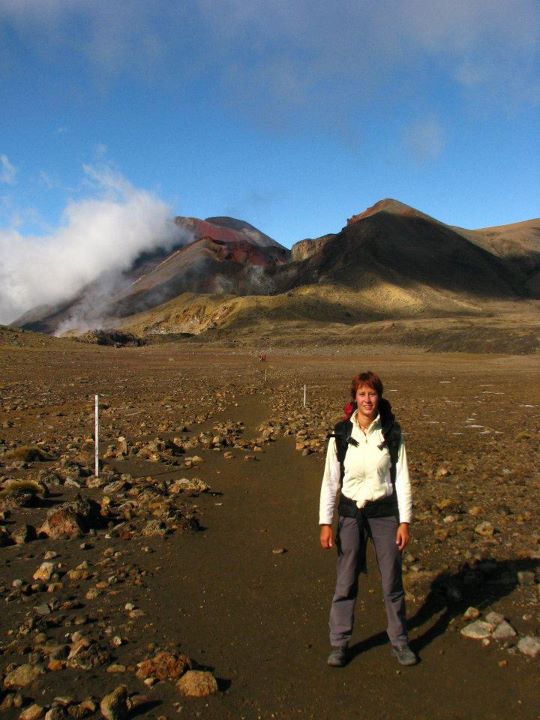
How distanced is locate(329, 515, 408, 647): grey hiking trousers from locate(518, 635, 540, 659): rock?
0.83 meters

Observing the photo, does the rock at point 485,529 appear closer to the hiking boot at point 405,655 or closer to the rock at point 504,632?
the rock at point 504,632

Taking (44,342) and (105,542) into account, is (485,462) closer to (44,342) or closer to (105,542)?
(105,542)

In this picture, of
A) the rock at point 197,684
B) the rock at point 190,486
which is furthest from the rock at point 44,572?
the rock at point 190,486

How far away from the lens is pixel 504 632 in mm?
4613

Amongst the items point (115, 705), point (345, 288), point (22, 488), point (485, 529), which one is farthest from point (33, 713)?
point (345, 288)

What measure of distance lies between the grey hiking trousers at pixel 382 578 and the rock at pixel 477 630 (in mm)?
599

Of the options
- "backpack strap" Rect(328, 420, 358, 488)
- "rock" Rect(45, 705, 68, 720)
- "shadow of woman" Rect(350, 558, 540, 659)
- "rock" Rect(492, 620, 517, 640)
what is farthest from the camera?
"shadow of woman" Rect(350, 558, 540, 659)

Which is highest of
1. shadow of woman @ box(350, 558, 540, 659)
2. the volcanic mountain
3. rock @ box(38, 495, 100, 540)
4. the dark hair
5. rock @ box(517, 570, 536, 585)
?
the volcanic mountain

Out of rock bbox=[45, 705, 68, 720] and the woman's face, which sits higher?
the woman's face

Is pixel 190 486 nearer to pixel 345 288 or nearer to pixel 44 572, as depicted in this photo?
pixel 44 572

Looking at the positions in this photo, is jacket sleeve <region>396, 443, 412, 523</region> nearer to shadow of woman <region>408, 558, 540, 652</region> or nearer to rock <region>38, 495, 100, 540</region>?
shadow of woman <region>408, 558, 540, 652</region>

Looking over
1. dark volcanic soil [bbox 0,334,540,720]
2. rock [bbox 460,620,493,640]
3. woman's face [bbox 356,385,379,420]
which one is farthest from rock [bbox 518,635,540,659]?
woman's face [bbox 356,385,379,420]

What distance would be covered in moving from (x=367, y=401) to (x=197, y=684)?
6.90 feet

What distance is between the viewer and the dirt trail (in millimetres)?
3883
